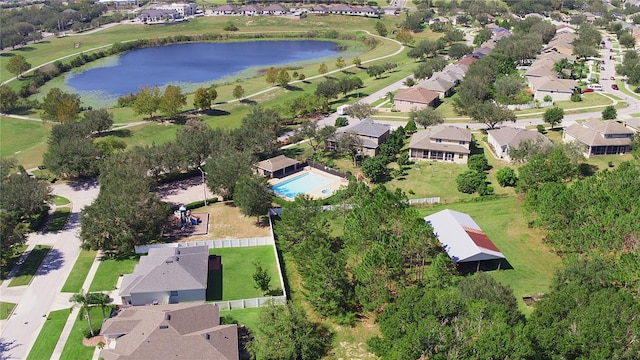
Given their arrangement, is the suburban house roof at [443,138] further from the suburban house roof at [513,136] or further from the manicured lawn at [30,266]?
the manicured lawn at [30,266]

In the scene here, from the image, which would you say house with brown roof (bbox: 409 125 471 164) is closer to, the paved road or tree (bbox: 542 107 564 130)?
tree (bbox: 542 107 564 130)

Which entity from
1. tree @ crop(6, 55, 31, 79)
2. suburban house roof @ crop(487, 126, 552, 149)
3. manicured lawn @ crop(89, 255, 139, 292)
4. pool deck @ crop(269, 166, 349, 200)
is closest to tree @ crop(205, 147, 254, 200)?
pool deck @ crop(269, 166, 349, 200)

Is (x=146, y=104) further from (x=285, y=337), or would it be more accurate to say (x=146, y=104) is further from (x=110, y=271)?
(x=285, y=337)

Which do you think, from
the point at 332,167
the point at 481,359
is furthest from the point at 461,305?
the point at 332,167

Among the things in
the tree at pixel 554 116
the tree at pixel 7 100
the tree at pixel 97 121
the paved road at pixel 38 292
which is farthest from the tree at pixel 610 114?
the tree at pixel 7 100

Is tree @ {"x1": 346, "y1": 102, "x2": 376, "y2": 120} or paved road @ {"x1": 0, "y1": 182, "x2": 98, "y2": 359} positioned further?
tree @ {"x1": 346, "y1": 102, "x2": 376, "y2": 120}

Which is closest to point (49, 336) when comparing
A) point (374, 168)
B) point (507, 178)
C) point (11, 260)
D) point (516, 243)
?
point (11, 260)
